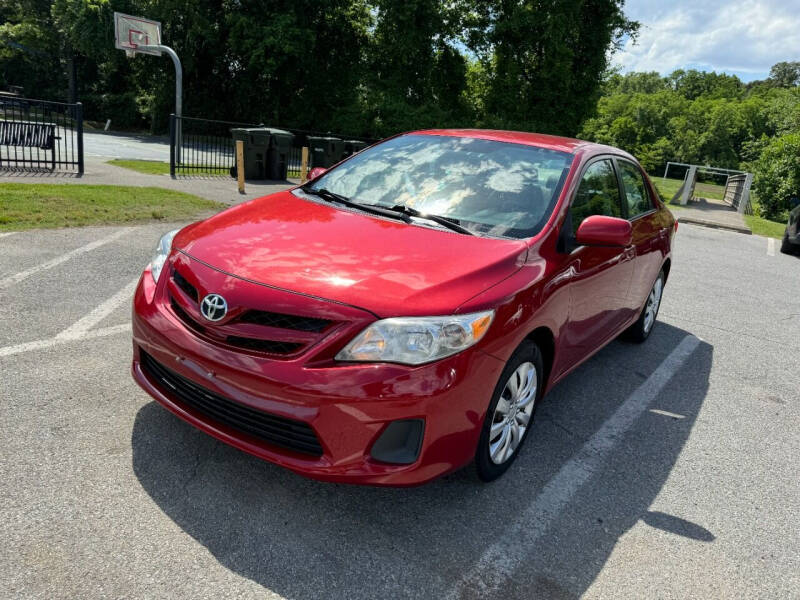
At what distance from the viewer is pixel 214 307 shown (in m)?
2.56

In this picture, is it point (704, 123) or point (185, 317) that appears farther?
point (704, 123)

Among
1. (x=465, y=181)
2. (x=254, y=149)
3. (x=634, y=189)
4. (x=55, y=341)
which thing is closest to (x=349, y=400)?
(x=465, y=181)

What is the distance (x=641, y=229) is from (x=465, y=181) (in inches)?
69.6

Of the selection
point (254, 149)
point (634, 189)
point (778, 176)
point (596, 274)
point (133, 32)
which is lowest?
point (596, 274)

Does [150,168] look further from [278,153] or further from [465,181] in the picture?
[465,181]

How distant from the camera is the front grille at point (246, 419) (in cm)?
245

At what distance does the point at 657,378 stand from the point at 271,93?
30.6 m

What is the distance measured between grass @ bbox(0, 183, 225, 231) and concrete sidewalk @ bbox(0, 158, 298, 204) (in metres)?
0.72

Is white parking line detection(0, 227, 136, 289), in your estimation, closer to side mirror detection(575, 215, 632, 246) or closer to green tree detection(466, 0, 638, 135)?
side mirror detection(575, 215, 632, 246)

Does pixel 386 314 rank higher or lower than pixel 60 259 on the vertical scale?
higher

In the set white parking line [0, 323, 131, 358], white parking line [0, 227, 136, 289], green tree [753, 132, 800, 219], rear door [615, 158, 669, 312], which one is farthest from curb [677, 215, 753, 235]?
white parking line [0, 323, 131, 358]

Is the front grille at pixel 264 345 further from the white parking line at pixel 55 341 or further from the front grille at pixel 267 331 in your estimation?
the white parking line at pixel 55 341

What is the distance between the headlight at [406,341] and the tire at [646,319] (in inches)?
131

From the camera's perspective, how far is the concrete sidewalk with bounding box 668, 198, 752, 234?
54.3 ft
